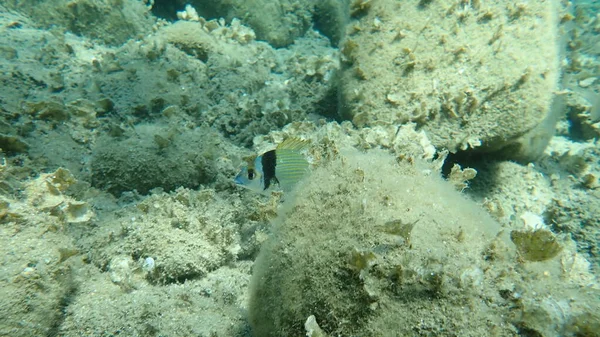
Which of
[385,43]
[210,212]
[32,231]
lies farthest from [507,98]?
[32,231]

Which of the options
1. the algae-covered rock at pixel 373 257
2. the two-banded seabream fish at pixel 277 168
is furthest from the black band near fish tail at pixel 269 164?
the algae-covered rock at pixel 373 257

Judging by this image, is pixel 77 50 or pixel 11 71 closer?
pixel 11 71

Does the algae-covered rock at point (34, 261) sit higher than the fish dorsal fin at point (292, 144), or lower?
lower

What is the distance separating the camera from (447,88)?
370 centimetres

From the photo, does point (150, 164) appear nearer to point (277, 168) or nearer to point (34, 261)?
point (34, 261)

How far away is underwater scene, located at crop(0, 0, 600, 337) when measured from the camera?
1.40 m

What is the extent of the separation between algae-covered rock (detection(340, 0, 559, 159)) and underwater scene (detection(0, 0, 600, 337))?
24mm

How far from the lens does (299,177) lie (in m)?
2.45

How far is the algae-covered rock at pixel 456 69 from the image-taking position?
3.68 metres

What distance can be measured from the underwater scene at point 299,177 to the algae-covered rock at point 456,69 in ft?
0.08

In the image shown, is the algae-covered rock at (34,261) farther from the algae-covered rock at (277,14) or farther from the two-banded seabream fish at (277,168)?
the algae-covered rock at (277,14)

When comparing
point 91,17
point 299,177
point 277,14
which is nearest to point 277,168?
point 299,177

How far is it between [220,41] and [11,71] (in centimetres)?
318

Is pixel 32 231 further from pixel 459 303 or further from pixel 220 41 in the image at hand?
pixel 220 41
